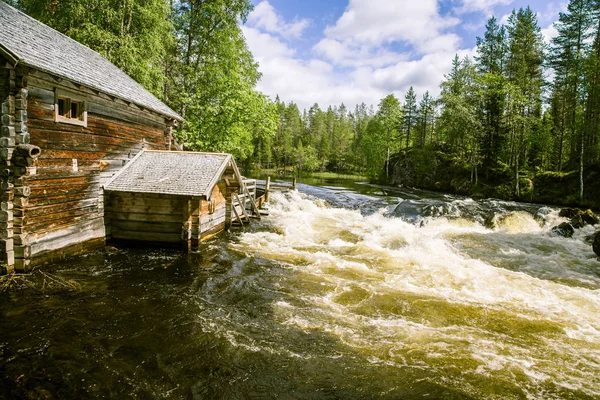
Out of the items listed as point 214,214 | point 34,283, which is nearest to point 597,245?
point 214,214

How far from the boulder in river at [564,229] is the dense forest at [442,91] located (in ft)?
33.4

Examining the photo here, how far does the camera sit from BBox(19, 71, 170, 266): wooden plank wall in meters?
8.48

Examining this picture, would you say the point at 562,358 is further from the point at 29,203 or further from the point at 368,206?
the point at 368,206

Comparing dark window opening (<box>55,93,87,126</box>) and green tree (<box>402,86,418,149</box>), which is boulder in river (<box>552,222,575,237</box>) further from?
green tree (<box>402,86,418,149</box>)

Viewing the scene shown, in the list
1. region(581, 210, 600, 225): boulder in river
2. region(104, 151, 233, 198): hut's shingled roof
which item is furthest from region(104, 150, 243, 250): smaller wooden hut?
region(581, 210, 600, 225): boulder in river

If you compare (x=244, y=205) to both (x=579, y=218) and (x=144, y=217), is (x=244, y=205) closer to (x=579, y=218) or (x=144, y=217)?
(x=144, y=217)

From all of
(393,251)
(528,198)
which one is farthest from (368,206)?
(528,198)

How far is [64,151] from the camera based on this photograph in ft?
30.8

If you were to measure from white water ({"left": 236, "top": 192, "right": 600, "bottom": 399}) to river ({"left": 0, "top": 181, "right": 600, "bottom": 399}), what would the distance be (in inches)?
1.6

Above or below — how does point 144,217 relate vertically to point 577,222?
above

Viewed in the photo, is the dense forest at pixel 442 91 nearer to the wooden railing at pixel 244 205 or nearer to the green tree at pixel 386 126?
the green tree at pixel 386 126

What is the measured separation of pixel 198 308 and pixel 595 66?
33.2 m

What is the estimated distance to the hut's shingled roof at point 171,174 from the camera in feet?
34.7

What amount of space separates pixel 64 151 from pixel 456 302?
1172 cm
